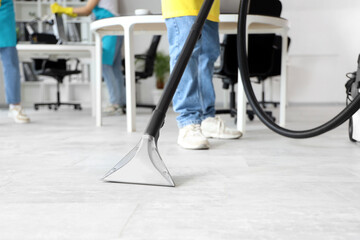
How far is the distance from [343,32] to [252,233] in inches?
200

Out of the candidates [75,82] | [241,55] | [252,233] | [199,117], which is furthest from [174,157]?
[75,82]

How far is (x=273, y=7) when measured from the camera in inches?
97.2

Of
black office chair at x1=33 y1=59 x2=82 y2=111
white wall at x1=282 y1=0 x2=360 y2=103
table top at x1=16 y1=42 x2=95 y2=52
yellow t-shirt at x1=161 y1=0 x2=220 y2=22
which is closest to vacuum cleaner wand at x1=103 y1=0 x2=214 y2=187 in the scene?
yellow t-shirt at x1=161 y1=0 x2=220 y2=22

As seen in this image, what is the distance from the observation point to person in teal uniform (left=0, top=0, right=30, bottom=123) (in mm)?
2711

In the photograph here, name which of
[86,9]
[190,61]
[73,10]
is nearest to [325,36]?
[86,9]

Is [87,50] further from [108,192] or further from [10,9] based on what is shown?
[108,192]

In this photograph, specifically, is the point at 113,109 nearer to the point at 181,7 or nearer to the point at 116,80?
the point at 116,80

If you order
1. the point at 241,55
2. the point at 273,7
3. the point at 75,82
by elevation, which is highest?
the point at 273,7

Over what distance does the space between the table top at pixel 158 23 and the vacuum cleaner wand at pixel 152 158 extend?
0.91m

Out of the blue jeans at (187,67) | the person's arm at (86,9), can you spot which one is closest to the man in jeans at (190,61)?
the blue jeans at (187,67)

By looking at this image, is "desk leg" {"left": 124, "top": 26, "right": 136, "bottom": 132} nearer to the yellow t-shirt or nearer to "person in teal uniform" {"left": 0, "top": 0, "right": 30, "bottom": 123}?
the yellow t-shirt

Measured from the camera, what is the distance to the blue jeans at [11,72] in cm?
277

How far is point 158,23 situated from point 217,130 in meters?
0.72

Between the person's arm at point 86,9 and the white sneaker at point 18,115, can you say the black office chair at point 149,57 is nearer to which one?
the person's arm at point 86,9
